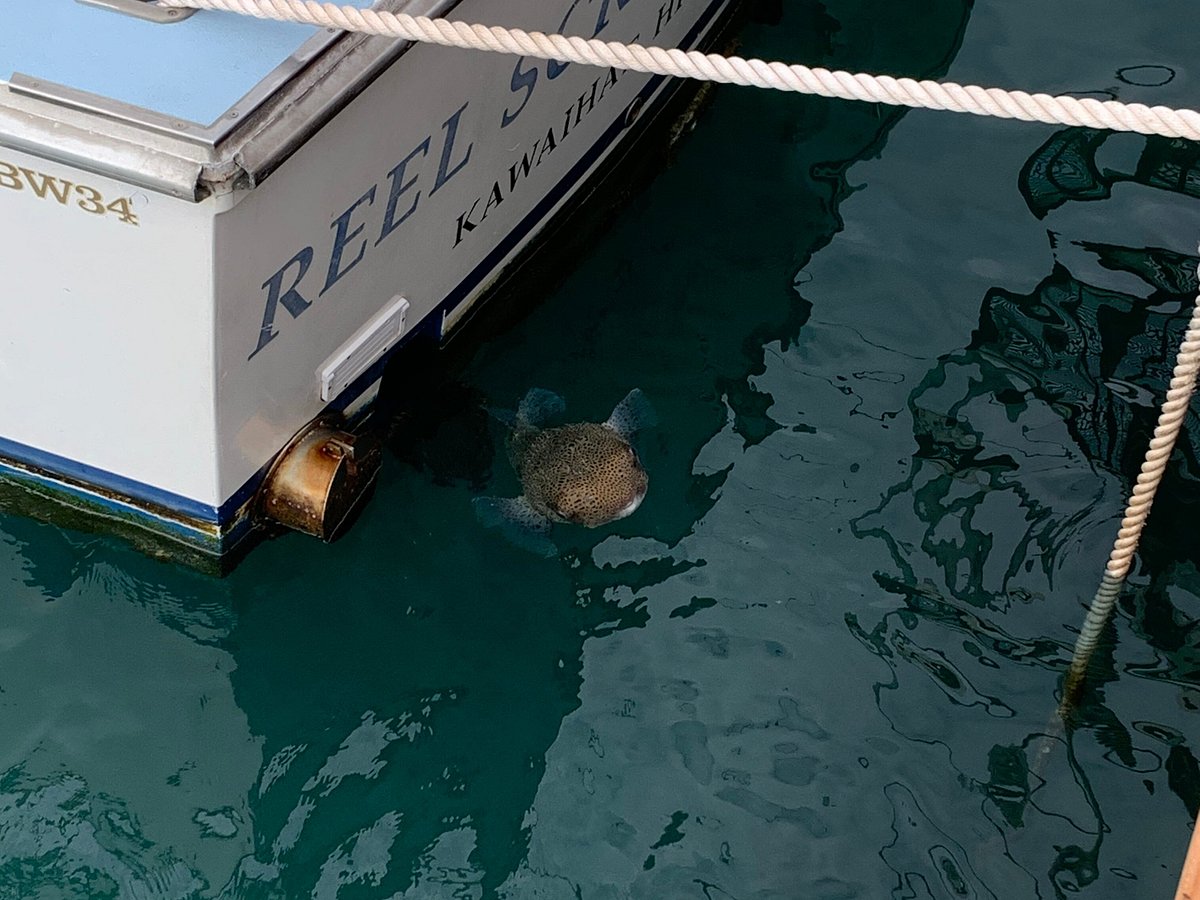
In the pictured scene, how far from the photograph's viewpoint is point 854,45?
6797mm

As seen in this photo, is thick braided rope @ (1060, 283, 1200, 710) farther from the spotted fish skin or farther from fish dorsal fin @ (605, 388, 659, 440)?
fish dorsal fin @ (605, 388, 659, 440)

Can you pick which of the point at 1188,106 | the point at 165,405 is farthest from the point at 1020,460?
the point at 165,405

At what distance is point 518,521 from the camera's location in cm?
480

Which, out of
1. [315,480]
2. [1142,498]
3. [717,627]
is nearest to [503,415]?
[315,480]

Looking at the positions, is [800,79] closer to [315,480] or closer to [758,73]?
[758,73]

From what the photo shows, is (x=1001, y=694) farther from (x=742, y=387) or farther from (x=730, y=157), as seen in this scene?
(x=730, y=157)

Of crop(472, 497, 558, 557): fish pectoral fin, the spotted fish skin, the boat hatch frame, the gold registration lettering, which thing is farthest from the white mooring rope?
crop(472, 497, 558, 557): fish pectoral fin

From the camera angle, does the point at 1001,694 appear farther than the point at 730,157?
No

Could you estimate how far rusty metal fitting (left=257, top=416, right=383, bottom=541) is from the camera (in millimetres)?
4266

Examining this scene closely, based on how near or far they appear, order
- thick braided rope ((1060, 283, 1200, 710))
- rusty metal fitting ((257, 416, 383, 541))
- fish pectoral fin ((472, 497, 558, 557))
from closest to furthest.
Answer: thick braided rope ((1060, 283, 1200, 710))
rusty metal fitting ((257, 416, 383, 541))
fish pectoral fin ((472, 497, 558, 557))

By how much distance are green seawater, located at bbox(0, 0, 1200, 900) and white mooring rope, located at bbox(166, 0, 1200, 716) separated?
3.58 ft

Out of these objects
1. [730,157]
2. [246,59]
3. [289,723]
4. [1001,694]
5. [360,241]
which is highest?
[246,59]

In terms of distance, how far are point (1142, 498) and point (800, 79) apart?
147 cm

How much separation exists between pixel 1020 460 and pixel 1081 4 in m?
3.01
